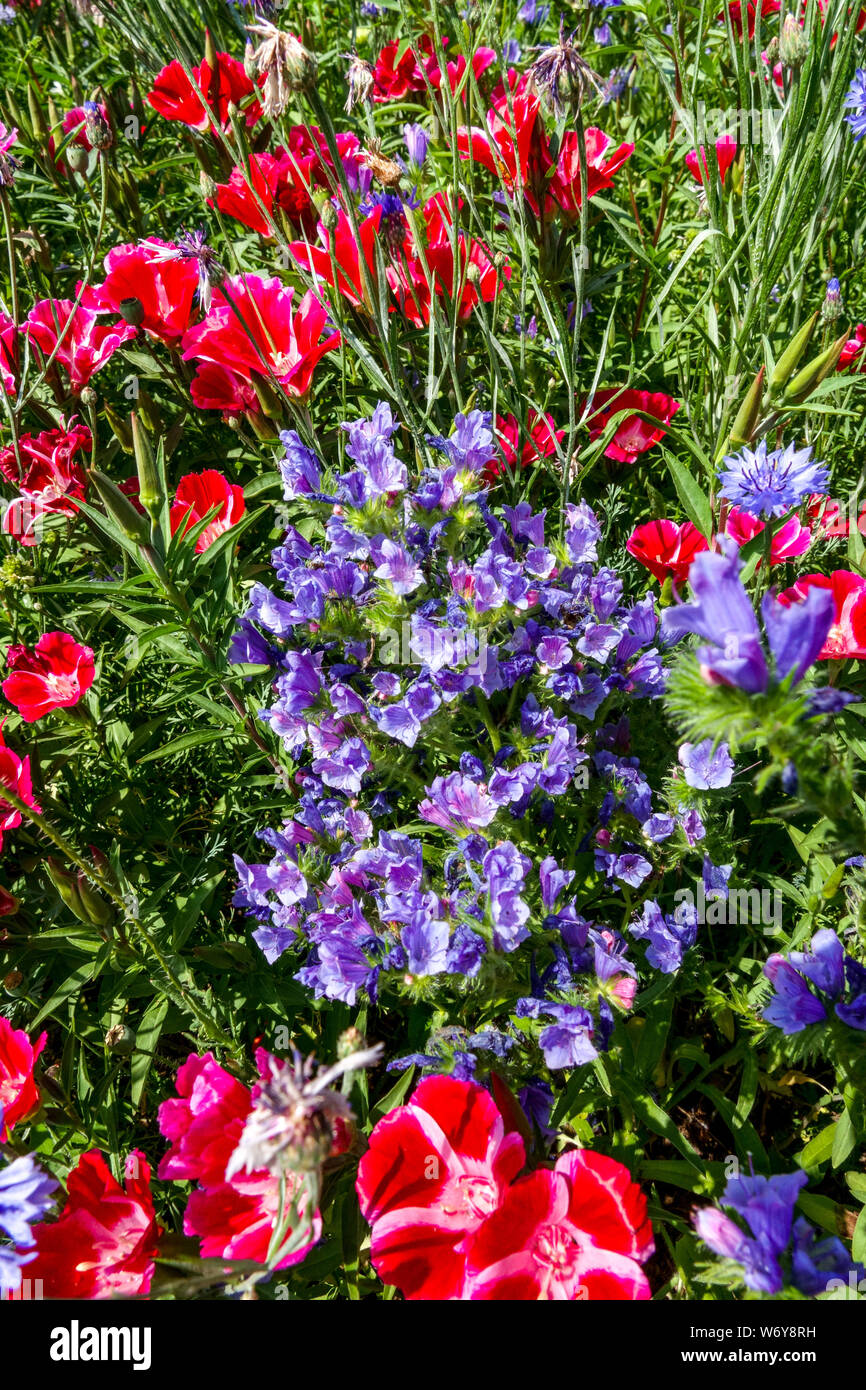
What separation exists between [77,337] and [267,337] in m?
0.52

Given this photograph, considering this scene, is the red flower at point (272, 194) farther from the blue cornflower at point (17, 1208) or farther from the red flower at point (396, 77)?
the blue cornflower at point (17, 1208)

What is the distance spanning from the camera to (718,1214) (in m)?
0.95

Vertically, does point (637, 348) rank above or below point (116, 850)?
above

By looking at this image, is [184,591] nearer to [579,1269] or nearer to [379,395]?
[379,395]

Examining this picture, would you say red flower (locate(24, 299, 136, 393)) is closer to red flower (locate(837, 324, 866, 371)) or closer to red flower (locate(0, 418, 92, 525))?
red flower (locate(0, 418, 92, 525))

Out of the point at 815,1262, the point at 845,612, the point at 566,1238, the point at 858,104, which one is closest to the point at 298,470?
the point at 845,612

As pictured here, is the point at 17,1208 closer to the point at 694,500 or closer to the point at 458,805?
the point at 458,805

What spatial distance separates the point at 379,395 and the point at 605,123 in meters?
Result: 1.53

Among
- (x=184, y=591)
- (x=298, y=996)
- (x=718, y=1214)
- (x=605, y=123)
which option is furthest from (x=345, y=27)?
(x=718, y=1214)

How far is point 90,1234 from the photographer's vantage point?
Result: 1.23 m

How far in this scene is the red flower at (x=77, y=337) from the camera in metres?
1.95

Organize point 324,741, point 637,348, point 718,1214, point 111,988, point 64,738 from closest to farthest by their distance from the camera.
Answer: point 718,1214, point 324,741, point 111,988, point 64,738, point 637,348

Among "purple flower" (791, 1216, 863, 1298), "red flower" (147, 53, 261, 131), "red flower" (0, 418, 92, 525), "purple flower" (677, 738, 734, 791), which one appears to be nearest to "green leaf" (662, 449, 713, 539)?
"purple flower" (677, 738, 734, 791)
